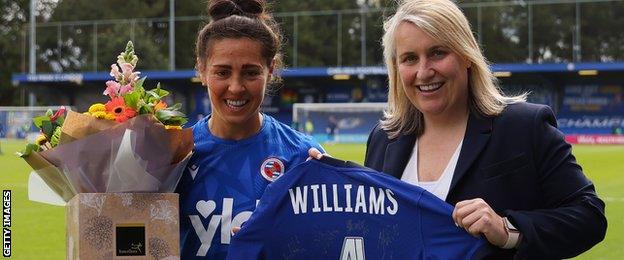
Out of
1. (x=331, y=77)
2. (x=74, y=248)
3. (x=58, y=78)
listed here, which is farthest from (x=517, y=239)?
(x=58, y=78)

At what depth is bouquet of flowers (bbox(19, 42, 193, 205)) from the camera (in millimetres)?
2602

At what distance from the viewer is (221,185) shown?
306cm

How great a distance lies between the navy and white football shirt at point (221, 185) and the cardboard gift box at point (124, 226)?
0.40 meters

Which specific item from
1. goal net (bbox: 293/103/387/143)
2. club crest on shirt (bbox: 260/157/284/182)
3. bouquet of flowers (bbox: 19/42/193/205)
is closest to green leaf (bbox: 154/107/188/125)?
bouquet of flowers (bbox: 19/42/193/205)

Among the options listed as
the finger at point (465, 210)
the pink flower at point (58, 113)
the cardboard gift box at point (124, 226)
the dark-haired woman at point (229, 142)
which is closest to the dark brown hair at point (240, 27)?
the dark-haired woman at point (229, 142)

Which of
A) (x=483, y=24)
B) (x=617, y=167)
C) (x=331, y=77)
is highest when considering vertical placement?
(x=483, y=24)

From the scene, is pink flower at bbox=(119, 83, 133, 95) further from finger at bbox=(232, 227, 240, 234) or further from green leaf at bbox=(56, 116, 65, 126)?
finger at bbox=(232, 227, 240, 234)

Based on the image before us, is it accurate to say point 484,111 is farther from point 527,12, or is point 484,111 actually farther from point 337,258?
point 527,12

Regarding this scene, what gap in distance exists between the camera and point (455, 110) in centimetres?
276

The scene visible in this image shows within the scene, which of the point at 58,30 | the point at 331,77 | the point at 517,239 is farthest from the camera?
the point at 58,30

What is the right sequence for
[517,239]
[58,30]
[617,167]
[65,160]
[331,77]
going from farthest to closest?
1. [58,30]
2. [331,77]
3. [617,167]
4. [65,160]
5. [517,239]

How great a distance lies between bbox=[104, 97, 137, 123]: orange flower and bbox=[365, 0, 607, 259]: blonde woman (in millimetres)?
806

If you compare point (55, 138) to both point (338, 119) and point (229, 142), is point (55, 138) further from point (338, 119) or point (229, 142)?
point (338, 119)

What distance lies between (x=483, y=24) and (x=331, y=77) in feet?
29.7
